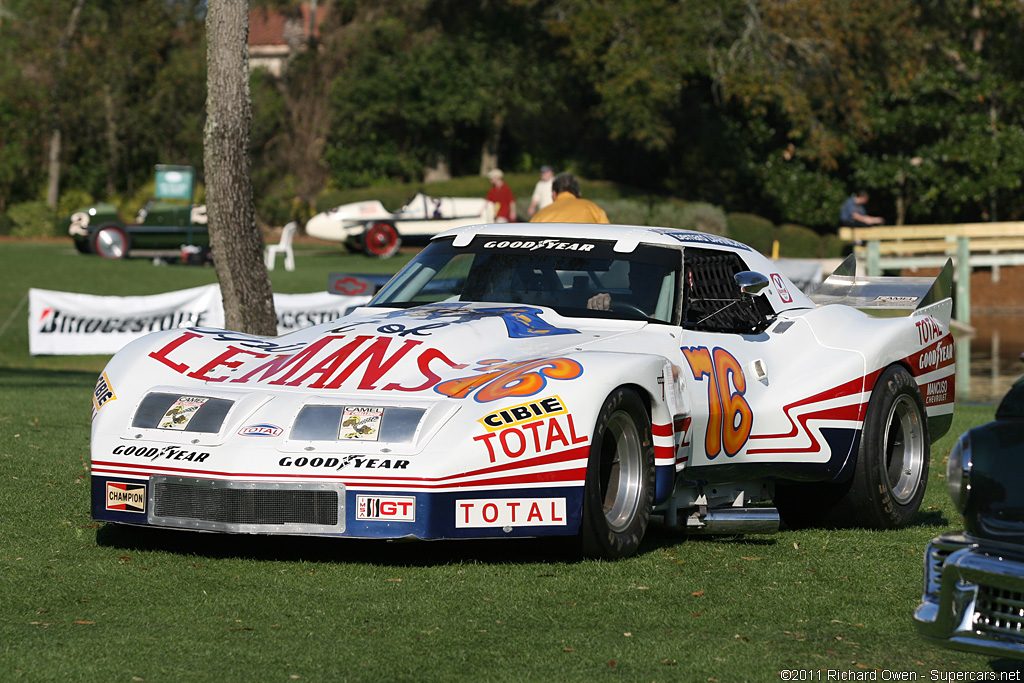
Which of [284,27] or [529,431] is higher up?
[284,27]

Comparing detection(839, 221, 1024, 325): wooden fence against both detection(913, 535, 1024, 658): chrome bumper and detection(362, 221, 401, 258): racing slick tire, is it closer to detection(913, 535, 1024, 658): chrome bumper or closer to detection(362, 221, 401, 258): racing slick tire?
detection(362, 221, 401, 258): racing slick tire

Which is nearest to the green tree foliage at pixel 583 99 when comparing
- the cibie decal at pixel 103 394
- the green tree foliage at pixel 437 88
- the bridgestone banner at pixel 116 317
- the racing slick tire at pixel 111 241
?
the green tree foliage at pixel 437 88

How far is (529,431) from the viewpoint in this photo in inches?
225

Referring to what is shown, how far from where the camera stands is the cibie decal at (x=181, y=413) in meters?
5.94

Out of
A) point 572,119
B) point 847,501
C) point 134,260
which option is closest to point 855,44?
point 572,119

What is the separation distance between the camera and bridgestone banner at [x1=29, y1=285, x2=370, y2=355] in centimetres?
1822

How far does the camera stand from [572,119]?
46188 millimetres

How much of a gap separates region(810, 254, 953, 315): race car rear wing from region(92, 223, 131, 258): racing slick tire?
81.6 ft

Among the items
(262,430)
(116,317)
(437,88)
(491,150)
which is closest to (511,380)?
(262,430)

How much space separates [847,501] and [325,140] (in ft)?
141

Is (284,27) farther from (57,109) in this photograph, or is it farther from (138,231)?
→ (138,231)

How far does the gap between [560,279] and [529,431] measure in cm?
157

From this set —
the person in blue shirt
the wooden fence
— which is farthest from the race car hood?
the person in blue shirt

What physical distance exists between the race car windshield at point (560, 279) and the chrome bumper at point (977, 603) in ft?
10.5
